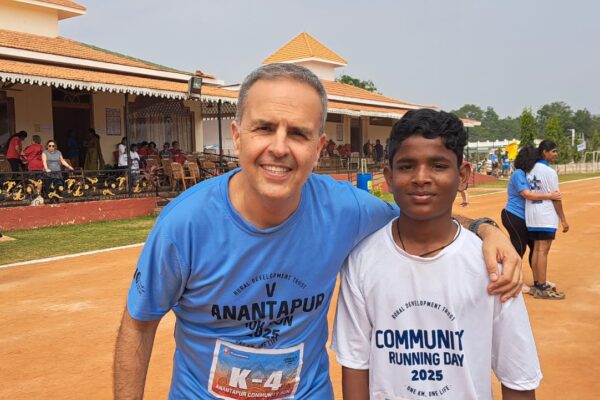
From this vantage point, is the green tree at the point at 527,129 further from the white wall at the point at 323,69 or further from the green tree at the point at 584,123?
the green tree at the point at 584,123

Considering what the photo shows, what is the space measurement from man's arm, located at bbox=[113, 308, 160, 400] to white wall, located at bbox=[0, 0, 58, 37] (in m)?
20.6

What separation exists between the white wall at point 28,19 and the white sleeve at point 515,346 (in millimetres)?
21266

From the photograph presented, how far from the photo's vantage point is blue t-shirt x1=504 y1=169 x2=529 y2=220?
6684 mm

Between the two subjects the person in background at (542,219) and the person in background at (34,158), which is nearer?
the person in background at (542,219)

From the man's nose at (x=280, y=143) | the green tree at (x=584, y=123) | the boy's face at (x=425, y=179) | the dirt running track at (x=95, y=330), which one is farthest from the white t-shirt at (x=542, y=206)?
the green tree at (x=584, y=123)

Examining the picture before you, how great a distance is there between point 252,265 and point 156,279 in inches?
12.6

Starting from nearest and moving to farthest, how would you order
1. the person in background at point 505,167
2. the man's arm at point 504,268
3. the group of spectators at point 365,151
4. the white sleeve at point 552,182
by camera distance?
1. the man's arm at point 504,268
2. the white sleeve at point 552,182
3. the group of spectators at point 365,151
4. the person in background at point 505,167

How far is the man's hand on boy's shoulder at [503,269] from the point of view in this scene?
1.79 metres

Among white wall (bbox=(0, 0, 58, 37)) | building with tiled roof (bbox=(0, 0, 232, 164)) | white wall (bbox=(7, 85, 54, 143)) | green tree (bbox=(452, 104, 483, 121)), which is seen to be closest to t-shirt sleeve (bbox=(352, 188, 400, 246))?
building with tiled roof (bbox=(0, 0, 232, 164))

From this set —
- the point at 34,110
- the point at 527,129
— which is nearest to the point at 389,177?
the point at 34,110

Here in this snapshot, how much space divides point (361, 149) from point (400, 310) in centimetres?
2659

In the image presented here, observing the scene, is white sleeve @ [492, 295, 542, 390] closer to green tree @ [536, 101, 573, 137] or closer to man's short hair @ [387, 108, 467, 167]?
man's short hair @ [387, 108, 467, 167]

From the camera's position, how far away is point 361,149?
92.4ft

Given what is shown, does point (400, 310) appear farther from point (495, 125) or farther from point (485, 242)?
point (495, 125)
